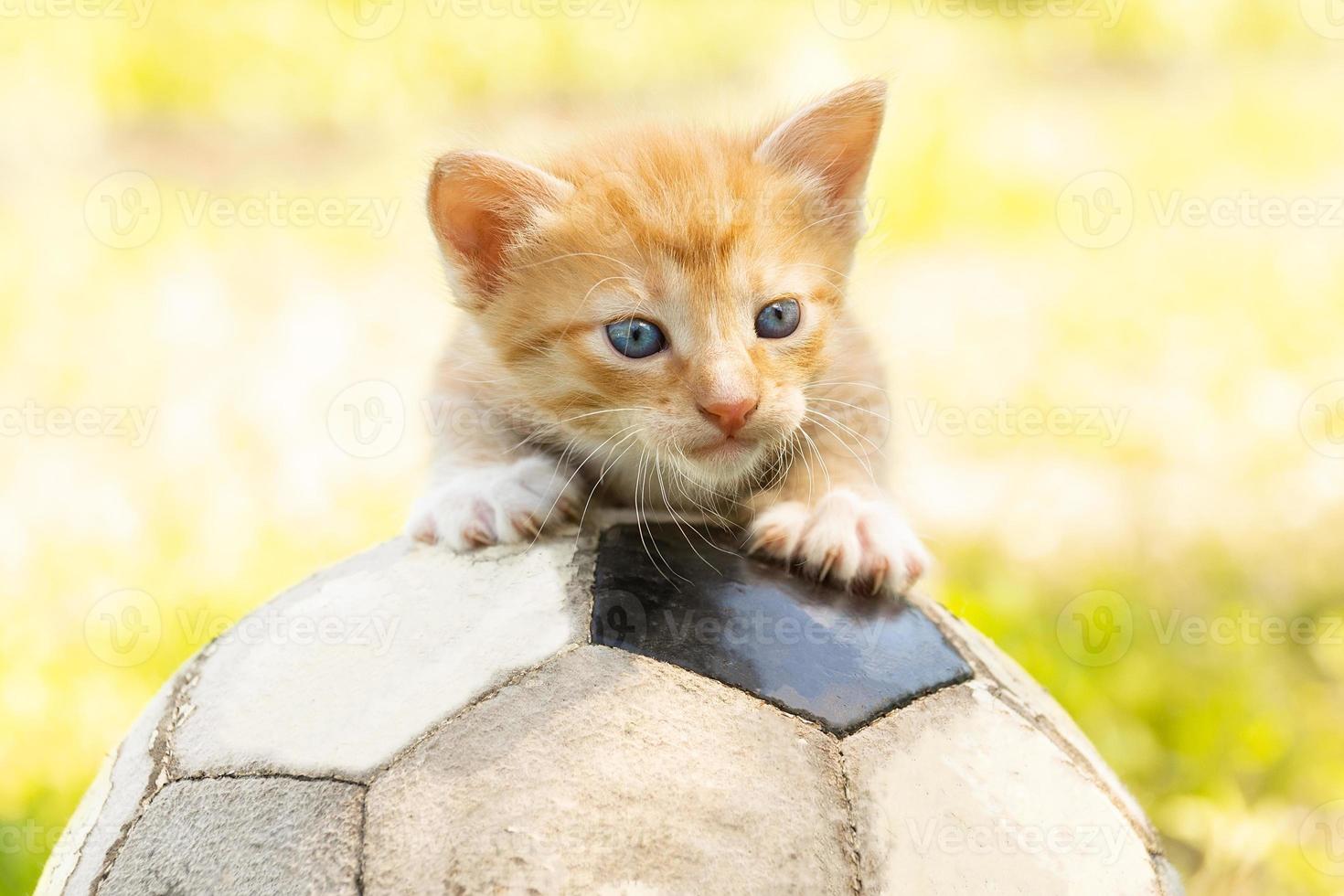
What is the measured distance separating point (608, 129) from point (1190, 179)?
16.4ft

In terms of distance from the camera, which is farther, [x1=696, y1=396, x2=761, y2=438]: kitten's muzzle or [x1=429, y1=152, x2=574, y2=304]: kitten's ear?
[x1=429, y1=152, x2=574, y2=304]: kitten's ear

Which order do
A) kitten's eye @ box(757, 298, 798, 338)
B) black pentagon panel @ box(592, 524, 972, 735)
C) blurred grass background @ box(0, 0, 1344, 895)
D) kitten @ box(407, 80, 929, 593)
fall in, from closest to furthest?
black pentagon panel @ box(592, 524, 972, 735) < kitten @ box(407, 80, 929, 593) < kitten's eye @ box(757, 298, 798, 338) < blurred grass background @ box(0, 0, 1344, 895)

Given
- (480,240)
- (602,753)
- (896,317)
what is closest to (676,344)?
(480,240)

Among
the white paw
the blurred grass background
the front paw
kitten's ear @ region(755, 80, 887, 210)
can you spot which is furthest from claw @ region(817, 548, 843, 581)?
kitten's ear @ region(755, 80, 887, 210)

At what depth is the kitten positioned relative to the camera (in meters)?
2.20

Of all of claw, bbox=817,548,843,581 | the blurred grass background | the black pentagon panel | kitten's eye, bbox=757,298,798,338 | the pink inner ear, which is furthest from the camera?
the blurred grass background

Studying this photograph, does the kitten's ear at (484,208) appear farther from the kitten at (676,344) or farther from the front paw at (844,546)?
the front paw at (844,546)

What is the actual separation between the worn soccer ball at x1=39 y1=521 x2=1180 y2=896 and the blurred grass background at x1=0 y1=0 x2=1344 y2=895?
101 cm

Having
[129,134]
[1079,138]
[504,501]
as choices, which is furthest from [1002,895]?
[129,134]

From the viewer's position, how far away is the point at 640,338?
2.28 m

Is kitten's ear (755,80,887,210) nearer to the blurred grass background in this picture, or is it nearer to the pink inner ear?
the blurred grass background

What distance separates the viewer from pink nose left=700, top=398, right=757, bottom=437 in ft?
7.04

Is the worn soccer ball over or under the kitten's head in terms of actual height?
under

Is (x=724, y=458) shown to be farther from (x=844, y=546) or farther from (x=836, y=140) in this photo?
(x=836, y=140)
